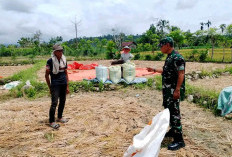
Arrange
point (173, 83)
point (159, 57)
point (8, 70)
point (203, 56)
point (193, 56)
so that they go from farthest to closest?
point (159, 57), point (193, 56), point (203, 56), point (8, 70), point (173, 83)

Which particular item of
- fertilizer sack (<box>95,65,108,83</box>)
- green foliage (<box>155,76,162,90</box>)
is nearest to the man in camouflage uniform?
green foliage (<box>155,76,162,90</box>)

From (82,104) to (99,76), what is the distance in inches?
65.0

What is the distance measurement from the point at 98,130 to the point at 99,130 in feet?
0.05

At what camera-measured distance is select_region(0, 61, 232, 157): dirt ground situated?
2514 millimetres

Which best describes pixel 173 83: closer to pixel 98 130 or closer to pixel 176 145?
pixel 176 145

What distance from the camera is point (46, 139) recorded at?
111 inches

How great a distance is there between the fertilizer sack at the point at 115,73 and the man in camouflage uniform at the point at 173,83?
342 centimetres

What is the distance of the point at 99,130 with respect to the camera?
10.2 feet

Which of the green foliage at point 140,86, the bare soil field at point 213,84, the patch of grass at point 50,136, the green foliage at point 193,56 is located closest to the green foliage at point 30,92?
the patch of grass at point 50,136

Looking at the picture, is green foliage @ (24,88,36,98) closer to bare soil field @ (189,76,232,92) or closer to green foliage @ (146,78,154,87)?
green foliage @ (146,78,154,87)

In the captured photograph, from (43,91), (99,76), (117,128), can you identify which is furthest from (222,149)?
(43,91)

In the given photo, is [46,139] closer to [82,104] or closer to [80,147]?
[80,147]

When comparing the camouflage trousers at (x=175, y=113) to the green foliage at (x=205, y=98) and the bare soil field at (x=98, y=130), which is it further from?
the green foliage at (x=205, y=98)

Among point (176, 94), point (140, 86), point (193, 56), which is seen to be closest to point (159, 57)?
point (193, 56)
